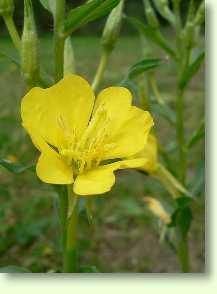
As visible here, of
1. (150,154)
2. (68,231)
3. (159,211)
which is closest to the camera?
(68,231)

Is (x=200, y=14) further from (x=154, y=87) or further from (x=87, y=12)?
(x=87, y=12)

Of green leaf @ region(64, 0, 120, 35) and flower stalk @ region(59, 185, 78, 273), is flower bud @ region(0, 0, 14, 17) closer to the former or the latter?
green leaf @ region(64, 0, 120, 35)

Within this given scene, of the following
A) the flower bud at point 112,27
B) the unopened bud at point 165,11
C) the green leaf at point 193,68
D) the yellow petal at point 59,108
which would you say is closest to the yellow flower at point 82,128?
the yellow petal at point 59,108

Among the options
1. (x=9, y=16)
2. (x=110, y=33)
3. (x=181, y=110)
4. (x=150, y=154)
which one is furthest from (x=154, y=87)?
(x=9, y=16)

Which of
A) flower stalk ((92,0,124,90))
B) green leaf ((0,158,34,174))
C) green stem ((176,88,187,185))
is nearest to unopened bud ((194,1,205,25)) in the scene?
green stem ((176,88,187,185))

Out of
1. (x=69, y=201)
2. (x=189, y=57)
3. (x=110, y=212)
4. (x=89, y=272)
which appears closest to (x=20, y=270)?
(x=89, y=272)

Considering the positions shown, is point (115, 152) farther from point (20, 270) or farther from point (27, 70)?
point (20, 270)
